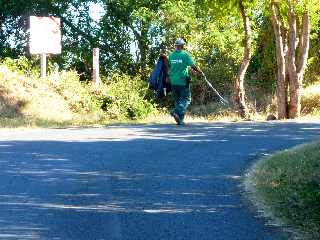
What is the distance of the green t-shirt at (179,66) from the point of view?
15.6 m

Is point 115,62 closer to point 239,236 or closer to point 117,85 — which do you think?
point 117,85

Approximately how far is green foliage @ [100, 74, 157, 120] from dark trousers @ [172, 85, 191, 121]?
24.7ft

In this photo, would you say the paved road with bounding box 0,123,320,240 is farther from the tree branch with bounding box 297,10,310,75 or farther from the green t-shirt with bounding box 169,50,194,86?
the tree branch with bounding box 297,10,310,75

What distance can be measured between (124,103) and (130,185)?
53.6 feet

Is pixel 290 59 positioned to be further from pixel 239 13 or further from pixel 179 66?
pixel 179 66

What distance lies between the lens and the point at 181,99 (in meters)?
15.6

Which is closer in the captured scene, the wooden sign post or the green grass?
the green grass

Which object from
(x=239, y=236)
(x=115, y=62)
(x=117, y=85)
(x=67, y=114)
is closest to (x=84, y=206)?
(x=239, y=236)

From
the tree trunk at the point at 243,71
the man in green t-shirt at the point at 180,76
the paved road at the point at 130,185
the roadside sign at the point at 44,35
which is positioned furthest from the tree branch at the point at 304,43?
the paved road at the point at 130,185

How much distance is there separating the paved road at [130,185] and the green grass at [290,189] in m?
0.20

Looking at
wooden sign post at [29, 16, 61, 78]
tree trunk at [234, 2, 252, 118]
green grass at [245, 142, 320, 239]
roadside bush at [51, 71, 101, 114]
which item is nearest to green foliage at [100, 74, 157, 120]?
roadside bush at [51, 71, 101, 114]

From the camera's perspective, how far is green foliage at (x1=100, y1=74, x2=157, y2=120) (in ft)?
78.7

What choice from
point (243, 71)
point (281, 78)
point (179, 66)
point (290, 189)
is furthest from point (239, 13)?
point (290, 189)

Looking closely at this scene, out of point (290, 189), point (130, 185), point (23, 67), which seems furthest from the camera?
point (23, 67)
